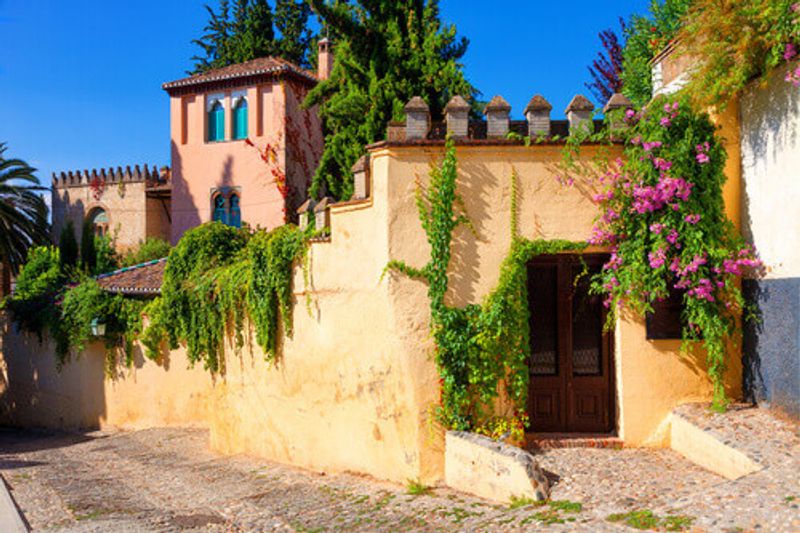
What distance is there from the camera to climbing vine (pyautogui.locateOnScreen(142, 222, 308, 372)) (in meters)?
10.2

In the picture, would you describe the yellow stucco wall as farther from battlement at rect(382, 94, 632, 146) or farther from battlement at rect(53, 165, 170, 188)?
battlement at rect(53, 165, 170, 188)

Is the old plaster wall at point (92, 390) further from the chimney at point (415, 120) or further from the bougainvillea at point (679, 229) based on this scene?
the bougainvillea at point (679, 229)

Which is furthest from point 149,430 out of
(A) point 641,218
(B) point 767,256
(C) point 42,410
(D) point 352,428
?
(B) point 767,256

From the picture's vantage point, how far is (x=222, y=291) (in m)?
12.0

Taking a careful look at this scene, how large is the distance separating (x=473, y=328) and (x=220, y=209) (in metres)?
18.6

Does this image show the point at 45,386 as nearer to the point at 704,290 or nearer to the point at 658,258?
the point at 658,258

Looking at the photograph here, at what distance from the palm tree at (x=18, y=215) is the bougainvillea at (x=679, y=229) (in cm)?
2035

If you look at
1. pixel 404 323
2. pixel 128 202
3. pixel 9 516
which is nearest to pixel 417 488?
pixel 404 323

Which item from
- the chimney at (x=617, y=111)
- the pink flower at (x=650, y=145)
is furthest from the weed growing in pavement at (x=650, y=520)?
the chimney at (x=617, y=111)

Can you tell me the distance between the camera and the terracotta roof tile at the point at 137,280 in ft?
55.5

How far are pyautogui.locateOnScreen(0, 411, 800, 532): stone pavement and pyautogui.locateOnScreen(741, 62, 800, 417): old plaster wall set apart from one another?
0.51 m

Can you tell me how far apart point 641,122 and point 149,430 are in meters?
12.4

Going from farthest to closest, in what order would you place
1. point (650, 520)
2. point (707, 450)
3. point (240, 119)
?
1. point (240, 119)
2. point (707, 450)
3. point (650, 520)

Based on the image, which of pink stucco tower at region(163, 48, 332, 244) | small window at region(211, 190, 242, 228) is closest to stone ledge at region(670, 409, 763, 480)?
pink stucco tower at region(163, 48, 332, 244)
